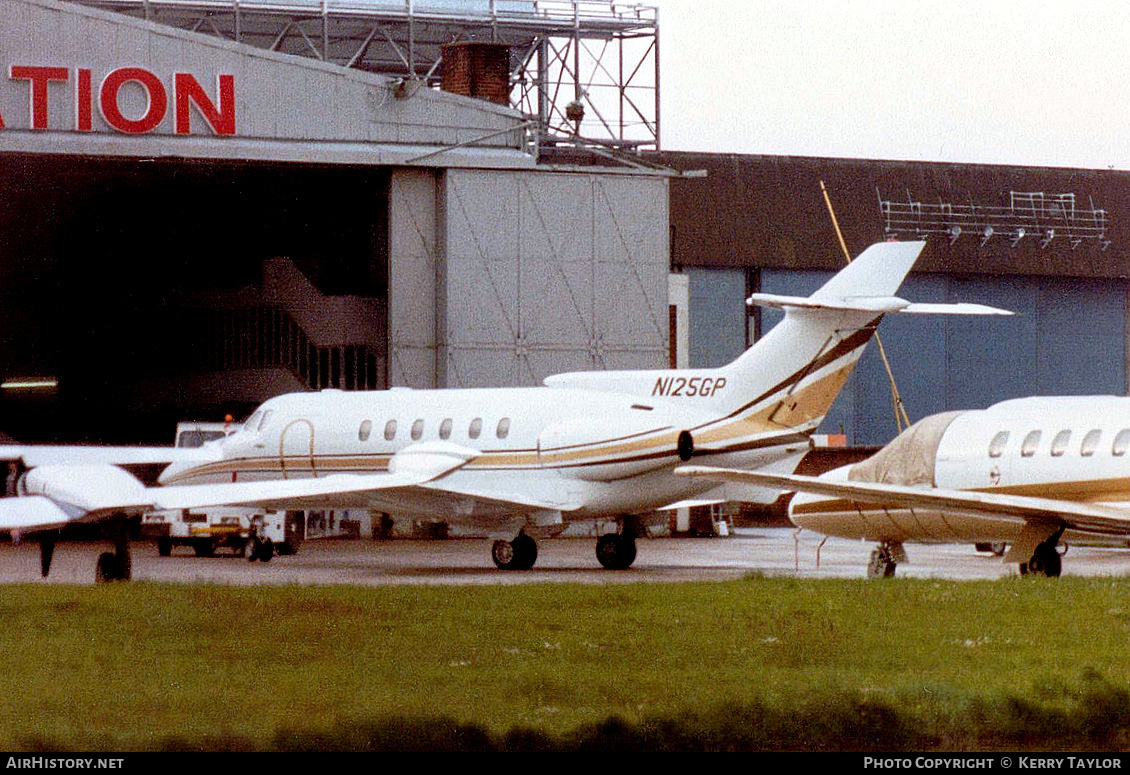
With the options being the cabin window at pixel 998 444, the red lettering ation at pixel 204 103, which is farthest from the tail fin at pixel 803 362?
the red lettering ation at pixel 204 103

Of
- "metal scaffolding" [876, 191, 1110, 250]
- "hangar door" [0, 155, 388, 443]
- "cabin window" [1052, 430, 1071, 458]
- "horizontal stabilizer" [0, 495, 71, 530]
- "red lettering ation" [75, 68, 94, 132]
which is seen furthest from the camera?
"metal scaffolding" [876, 191, 1110, 250]

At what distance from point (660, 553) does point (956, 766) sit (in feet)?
94.4

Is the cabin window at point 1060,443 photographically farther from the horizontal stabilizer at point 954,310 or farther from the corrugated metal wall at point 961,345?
the corrugated metal wall at point 961,345

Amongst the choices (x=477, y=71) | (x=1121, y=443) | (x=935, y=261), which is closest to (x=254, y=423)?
(x=1121, y=443)

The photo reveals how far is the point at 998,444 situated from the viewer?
77.0ft

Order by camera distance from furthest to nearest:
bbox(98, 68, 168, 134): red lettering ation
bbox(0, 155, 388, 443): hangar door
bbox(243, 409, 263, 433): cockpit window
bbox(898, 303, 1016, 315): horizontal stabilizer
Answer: bbox(0, 155, 388, 443): hangar door → bbox(98, 68, 168, 134): red lettering ation → bbox(243, 409, 263, 433): cockpit window → bbox(898, 303, 1016, 315): horizontal stabilizer

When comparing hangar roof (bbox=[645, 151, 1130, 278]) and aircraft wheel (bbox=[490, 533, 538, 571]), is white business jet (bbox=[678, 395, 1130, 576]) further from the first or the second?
hangar roof (bbox=[645, 151, 1130, 278])

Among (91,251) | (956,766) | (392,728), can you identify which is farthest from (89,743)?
(91,251)

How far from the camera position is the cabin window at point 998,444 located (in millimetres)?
23406

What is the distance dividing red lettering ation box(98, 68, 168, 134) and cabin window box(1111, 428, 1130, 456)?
26.1 metres

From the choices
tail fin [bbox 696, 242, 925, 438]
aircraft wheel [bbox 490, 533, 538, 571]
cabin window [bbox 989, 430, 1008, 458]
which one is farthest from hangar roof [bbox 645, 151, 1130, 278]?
cabin window [bbox 989, 430, 1008, 458]

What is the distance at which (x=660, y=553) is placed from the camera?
37.6 meters

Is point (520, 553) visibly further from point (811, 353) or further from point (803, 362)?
point (811, 353)

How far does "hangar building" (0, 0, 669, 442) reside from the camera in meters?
41.4
